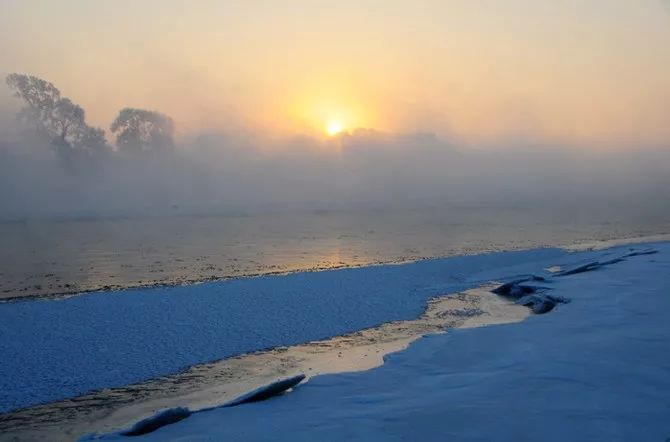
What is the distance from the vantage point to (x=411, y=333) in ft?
43.7

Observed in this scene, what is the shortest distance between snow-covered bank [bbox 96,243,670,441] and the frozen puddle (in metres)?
1.15

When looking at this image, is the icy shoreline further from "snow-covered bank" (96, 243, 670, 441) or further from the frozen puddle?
"snow-covered bank" (96, 243, 670, 441)

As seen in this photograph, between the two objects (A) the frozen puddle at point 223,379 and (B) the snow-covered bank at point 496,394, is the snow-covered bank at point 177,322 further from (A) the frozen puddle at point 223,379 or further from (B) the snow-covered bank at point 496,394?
(B) the snow-covered bank at point 496,394

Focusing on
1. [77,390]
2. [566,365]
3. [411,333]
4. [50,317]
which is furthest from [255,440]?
[50,317]

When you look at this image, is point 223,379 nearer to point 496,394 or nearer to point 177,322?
point 177,322

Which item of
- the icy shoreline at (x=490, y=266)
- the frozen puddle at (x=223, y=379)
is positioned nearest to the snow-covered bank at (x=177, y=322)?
the icy shoreline at (x=490, y=266)

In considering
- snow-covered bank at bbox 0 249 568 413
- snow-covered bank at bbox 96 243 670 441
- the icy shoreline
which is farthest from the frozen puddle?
the icy shoreline

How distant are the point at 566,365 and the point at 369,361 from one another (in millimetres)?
3682

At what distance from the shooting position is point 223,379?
10266 millimetres

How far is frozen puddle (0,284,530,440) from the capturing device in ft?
27.5

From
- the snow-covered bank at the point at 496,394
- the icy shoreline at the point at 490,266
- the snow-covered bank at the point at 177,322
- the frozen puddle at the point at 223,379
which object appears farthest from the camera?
the icy shoreline at the point at 490,266

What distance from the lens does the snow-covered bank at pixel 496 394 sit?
6820 mm

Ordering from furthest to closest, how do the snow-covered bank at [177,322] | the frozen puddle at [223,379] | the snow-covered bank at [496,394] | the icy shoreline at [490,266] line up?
the icy shoreline at [490,266] → the snow-covered bank at [177,322] → the frozen puddle at [223,379] → the snow-covered bank at [496,394]

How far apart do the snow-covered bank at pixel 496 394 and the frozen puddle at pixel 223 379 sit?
3.77 feet
